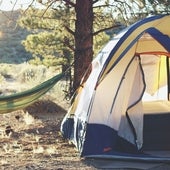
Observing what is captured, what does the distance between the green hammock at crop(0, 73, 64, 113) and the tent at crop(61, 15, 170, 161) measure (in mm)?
1049

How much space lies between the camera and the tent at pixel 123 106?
584 centimetres

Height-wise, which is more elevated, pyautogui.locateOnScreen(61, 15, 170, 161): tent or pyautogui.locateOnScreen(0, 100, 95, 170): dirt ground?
pyautogui.locateOnScreen(61, 15, 170, 161): tent

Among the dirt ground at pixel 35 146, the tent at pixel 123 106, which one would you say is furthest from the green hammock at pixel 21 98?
the tent at pixel 123 106

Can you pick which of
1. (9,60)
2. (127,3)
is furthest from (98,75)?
(9,60)

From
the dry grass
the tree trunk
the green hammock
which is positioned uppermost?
the tree trunk

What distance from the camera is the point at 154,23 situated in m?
6.16

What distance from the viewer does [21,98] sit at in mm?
7289

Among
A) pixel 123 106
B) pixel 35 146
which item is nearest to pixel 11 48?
pixel 35 146

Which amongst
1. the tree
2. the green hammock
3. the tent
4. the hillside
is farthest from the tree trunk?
the hillside

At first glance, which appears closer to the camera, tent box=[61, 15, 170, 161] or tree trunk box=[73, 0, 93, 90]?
tent box=[61, 15, 170, 161]

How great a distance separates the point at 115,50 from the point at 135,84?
0.49 meters

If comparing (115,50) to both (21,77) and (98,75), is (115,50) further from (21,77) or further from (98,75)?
(21,77)

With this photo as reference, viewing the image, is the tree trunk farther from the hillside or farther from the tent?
the hillside

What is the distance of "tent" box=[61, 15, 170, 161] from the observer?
5.84m
